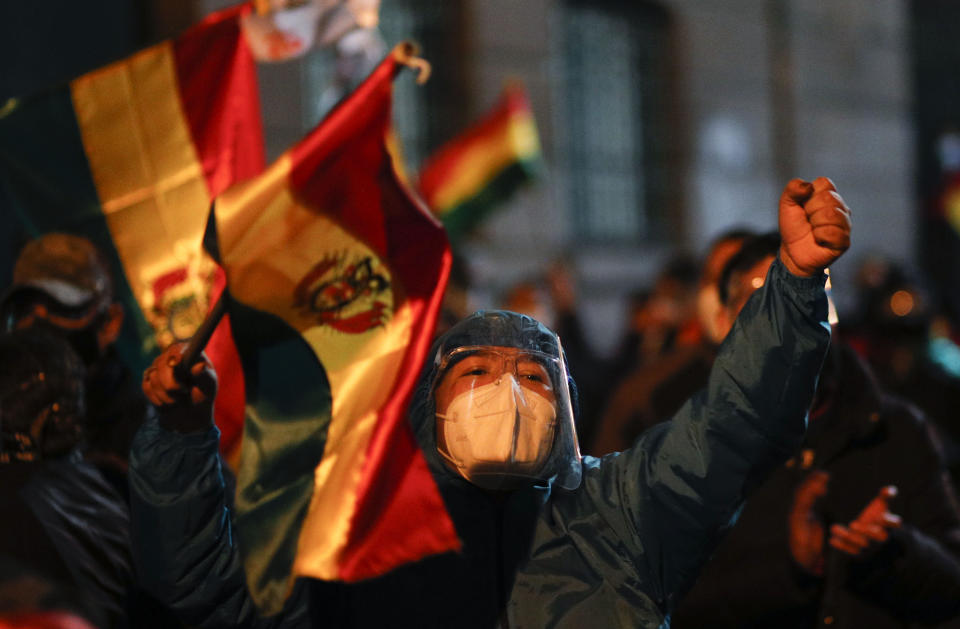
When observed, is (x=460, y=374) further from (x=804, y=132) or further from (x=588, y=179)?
(x=804, y=132)

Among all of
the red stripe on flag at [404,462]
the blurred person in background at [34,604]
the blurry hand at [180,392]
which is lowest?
the red stripe on flag at [404,462]

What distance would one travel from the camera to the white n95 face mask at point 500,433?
2.22m

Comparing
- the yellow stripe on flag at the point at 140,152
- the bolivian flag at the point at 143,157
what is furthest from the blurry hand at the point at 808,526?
the yellow stripe on flag at the point at 140,152

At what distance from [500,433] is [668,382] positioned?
2.16 meters

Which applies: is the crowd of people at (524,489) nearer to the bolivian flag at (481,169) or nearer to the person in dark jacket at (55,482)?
the person in dark jacket at (55,482)

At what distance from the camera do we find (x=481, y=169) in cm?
645

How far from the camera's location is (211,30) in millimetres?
3938

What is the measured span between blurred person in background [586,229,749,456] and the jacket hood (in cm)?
137

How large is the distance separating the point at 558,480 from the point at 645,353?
181 inches

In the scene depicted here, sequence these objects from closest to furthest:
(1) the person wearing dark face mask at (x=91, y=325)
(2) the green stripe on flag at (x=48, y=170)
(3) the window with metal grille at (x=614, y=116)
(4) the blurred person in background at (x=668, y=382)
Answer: (1) the person wearing dark face mask at (x=91, y=325), (2) the green stripe on flag at (x=48, y=170), (4) the blurred person in background at (x=668, y=382), (3) the window with metal grille at (x=614, y=116)

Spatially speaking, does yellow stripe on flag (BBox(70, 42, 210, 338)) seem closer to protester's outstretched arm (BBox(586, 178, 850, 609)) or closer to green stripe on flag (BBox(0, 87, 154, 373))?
green stripe on flag (BBox(0, 87, 154, 373))

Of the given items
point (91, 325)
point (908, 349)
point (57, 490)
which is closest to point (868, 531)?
point (57, 490)

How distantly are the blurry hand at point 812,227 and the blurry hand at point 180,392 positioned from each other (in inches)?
42.3

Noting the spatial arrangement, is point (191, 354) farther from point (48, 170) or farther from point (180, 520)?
point (48, 170)
